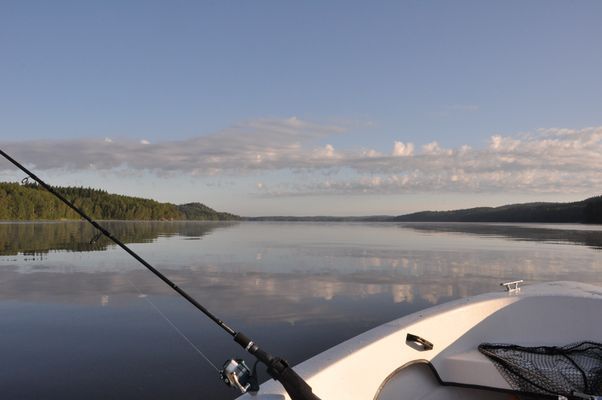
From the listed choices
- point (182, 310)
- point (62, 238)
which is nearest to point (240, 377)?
point (182, 310)

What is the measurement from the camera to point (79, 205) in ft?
319

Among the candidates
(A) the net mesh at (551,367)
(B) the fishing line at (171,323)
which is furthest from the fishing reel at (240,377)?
(B) the fishing line at (171,323)

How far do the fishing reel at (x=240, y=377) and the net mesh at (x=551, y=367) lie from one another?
252cm

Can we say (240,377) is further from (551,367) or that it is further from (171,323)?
(171,323)

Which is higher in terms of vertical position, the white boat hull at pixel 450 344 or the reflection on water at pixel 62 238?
the white boat hull at pixel 450 344

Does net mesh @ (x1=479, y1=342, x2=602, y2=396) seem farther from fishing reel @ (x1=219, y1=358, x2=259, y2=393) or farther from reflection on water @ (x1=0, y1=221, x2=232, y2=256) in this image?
reflection on water @ (x1=0, y1=221, x2=232, y2=256)

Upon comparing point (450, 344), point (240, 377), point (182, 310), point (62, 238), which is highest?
point (240, 377)

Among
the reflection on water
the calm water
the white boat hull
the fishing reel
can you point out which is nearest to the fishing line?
the calm water

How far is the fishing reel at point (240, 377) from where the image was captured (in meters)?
2.07

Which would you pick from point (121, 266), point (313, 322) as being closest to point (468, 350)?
point (313, 322)

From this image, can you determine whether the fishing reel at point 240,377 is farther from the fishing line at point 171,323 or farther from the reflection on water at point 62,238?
the fishing line at point 171,323

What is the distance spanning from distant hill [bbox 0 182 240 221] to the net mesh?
2568 inches

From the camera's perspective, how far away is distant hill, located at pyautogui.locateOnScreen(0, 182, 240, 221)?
94.9 metres

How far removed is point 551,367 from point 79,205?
106387 millimetres
